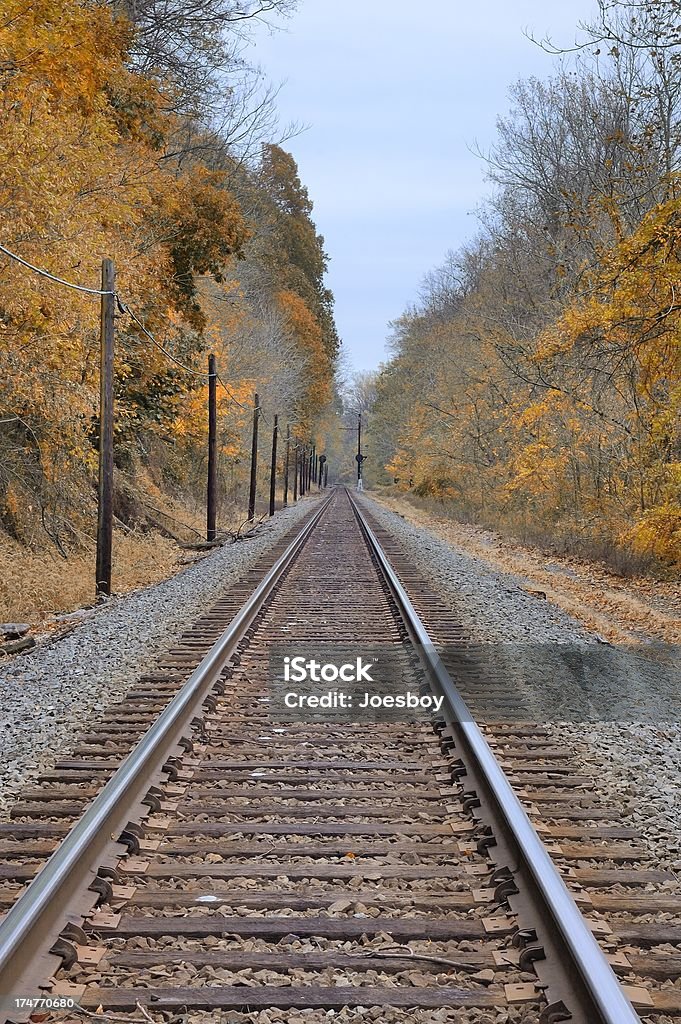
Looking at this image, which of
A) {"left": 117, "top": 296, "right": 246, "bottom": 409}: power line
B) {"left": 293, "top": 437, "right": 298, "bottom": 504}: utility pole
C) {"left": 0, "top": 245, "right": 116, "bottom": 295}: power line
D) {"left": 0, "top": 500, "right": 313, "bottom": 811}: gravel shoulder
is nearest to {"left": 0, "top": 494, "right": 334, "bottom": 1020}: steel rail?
{"left": 0, "top": 500, "right": 313, "bottom": 811}: gravel shoulder

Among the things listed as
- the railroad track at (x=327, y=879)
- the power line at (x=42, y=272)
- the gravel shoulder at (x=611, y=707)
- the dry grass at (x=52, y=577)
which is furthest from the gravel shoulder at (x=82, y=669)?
the power line at (x=42, y=272)

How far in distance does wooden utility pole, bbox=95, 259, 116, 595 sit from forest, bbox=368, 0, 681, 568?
6.42 m

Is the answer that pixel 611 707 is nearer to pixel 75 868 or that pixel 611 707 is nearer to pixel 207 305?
pixel 75 868

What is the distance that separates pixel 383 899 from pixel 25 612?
1042 cm

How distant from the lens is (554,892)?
3.34 meters

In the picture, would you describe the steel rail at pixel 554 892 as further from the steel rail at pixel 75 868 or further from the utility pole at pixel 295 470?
the utility pole at pixel 295 470

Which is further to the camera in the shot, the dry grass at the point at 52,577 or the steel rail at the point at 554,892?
the dry grass at the point at 52,577

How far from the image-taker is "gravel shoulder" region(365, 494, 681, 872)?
4750 millimetres

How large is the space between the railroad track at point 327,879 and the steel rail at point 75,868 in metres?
0.01

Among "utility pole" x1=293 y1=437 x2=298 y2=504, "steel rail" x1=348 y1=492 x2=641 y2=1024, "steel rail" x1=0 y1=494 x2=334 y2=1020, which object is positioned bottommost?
"steel rail" x1=0 y1=494 x2=334 y2=1020

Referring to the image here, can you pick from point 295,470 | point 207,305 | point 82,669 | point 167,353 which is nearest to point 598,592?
point 167,353

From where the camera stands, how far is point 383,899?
3.61m

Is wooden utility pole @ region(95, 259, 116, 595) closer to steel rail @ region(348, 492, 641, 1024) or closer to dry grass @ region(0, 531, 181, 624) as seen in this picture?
dry grass @ region(0, 531, 181, 624)

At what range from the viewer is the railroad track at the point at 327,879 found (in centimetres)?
294
